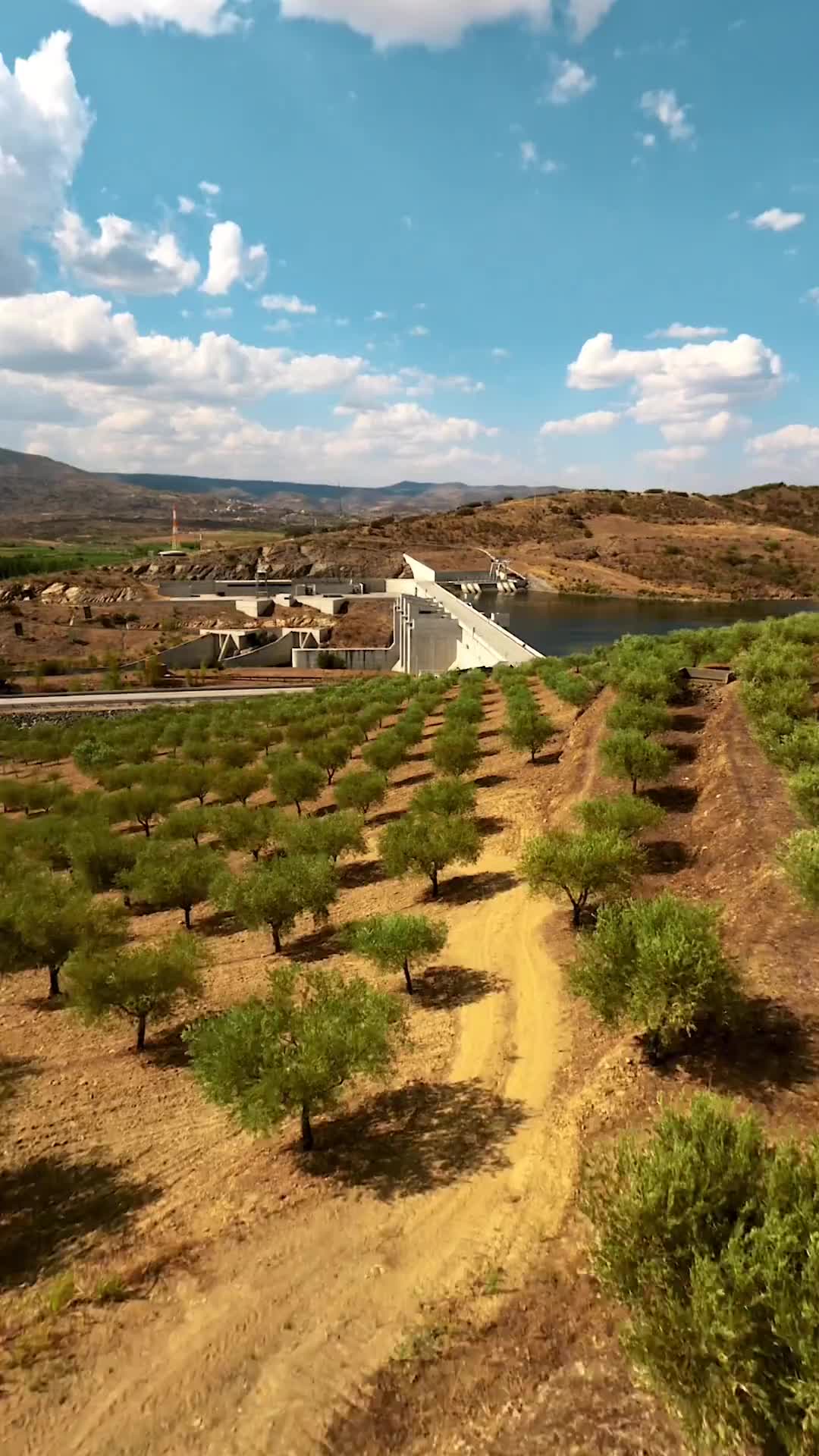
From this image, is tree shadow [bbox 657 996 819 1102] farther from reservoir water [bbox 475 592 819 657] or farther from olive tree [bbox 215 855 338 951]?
reservoir water [bbox 475 592 819 657]

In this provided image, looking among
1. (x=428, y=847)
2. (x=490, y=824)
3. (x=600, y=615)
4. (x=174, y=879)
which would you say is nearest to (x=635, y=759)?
(x=490, y=824)

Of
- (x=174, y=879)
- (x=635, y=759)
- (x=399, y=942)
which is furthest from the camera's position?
(x=635, y=759)

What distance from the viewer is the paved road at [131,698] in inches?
2547

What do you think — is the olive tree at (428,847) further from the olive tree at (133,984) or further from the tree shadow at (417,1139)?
the tree shadow at (417,1139)

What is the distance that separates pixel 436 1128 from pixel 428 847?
8598 mm

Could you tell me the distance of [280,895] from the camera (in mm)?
17906

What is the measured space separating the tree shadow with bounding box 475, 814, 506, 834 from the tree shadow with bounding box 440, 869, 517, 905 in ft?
9.19

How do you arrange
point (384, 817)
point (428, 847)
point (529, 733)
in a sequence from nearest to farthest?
point (428, 847)
point (384, 817)
point (529, 733)

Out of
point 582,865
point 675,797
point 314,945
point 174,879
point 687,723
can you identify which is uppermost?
point 687,723

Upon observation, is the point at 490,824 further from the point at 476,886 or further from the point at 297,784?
the point at 297,784

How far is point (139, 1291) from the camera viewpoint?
344 inches

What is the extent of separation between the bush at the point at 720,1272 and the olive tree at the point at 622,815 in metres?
10.5

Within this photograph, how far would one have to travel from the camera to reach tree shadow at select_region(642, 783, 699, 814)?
20.0m

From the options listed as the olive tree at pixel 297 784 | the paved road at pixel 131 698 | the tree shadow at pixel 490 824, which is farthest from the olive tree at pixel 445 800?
the paved road at pixel 131 698
